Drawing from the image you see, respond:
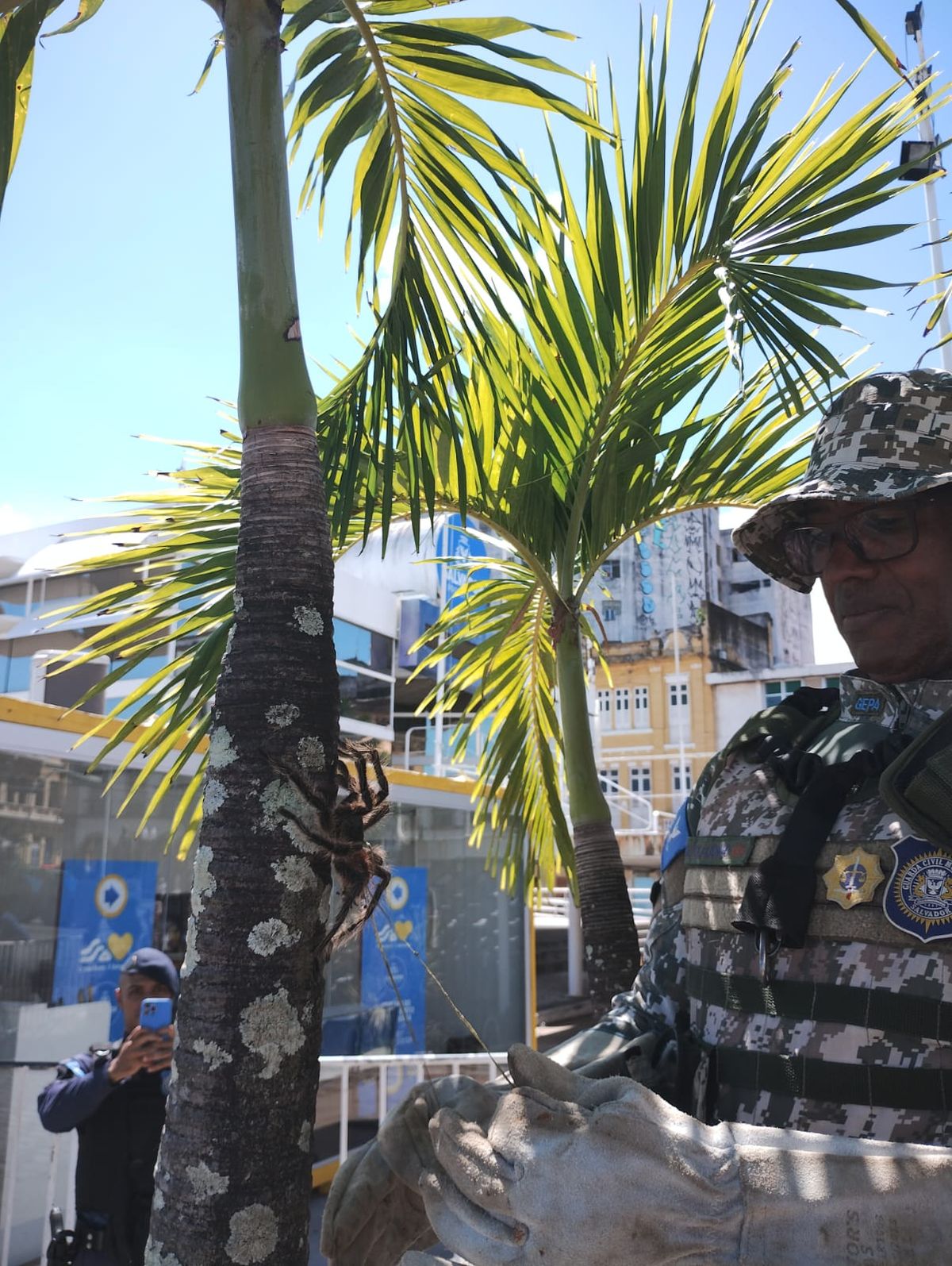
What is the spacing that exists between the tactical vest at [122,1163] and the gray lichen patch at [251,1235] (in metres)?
2.13

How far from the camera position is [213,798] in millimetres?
1364

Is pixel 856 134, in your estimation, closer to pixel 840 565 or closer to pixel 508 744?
pixel 840 565

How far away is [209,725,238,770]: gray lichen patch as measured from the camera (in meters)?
1.36

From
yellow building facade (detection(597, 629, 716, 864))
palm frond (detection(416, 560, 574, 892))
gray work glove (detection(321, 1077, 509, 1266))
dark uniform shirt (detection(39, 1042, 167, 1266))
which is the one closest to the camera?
gray work glove (detection(321, 1077, 509, 1266))

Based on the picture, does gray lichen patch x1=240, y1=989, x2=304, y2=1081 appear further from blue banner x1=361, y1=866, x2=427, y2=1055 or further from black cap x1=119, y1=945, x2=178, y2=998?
blue banner x1=361, y1=866, x2=427, y2=1055

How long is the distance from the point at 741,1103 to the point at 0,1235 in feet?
13.3

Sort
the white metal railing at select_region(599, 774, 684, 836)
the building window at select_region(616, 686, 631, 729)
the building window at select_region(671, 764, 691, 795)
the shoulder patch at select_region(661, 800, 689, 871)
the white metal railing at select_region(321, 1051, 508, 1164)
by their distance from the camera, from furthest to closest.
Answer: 1. the building window at select_region(616, 686, 631, 729)
2. the building window at select_region(671, 764, 691, 795)
3. the white metal railing at select_region(599, 774, 684, 836)
4. the white metal railing at select_region(321, 1051, 508, 1164)
5. the shoulder patch at select_region(661, 800, 689, 871)

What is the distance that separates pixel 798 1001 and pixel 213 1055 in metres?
0.78

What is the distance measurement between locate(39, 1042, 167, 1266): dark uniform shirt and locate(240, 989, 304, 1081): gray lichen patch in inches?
86.6

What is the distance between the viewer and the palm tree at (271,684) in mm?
1265

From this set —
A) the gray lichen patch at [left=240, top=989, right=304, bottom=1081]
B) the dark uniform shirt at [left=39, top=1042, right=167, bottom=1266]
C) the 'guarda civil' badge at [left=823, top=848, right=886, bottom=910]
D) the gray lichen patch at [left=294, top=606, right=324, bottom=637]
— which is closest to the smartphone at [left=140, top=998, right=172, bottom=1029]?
the dark uniform shirt at [left=39, top=1042, right=167, bottom=1266]

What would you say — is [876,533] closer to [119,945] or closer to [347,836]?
[347,836]

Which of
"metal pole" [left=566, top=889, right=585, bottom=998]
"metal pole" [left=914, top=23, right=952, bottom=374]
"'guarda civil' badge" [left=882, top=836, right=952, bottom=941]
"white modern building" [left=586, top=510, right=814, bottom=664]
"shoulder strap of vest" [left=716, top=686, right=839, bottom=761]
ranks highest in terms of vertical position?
"white modern building" [left=586, top=510, right=814, bottom=664]

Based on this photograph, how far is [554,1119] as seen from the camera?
1.12 metres
